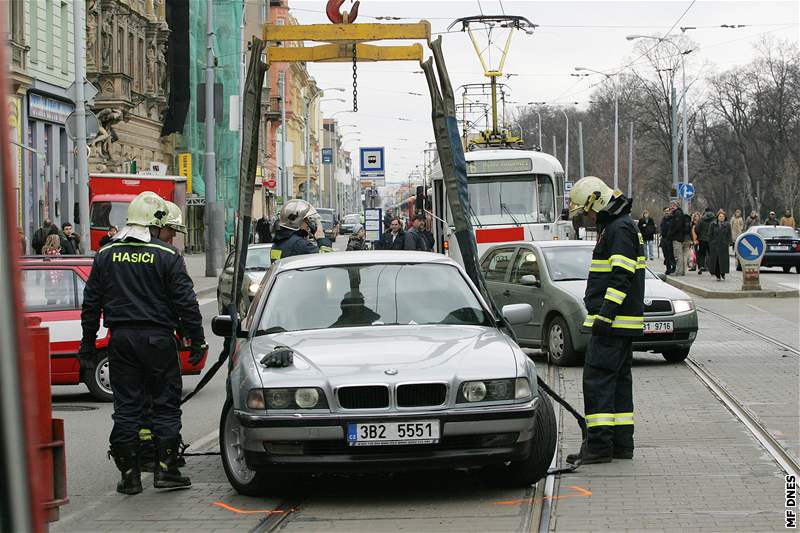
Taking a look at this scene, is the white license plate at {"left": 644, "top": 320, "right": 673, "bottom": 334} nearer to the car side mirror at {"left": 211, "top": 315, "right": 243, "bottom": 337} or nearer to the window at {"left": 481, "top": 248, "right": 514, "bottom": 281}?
the window at {"left": 481, "top": 248, "right": 514, "bottom": 281}

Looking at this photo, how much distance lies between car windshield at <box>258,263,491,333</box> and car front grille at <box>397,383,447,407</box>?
1254mm

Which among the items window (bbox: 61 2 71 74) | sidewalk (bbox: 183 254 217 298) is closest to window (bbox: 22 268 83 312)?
sidewalk (bbox: 183 254 217 298)

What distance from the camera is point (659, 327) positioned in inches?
567

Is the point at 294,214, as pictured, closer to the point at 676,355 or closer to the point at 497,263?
the point at 676,355

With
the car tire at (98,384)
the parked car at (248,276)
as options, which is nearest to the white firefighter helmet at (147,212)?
Result: the car tire at (98,384)

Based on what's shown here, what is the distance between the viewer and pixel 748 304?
82.1 feet

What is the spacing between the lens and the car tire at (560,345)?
1464 cm

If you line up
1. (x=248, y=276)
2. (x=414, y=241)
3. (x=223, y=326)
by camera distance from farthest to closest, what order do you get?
(x=414, y=241) → (x=248, y=276) → (x=223, y=326)

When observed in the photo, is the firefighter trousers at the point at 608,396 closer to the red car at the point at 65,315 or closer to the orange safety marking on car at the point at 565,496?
the orange safety marking on car at the point at 565,496

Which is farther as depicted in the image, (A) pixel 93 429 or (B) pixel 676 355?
(B) pixel 676 355

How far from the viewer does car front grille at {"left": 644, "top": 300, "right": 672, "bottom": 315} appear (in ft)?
47.4

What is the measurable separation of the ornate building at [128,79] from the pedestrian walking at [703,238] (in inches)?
787

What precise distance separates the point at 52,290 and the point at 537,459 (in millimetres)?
6884

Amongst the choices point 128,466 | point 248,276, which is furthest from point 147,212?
point 248,276
